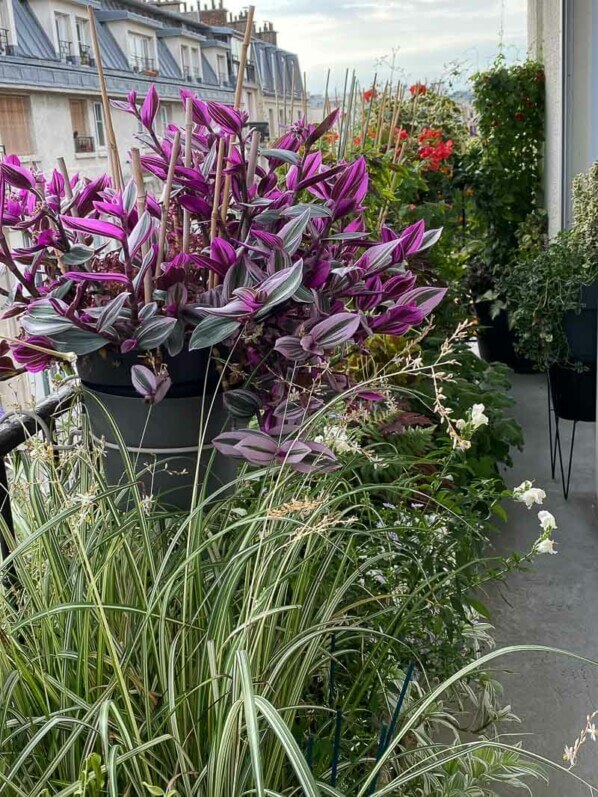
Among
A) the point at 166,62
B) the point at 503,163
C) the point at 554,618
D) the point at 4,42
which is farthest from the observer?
the point at 503,163

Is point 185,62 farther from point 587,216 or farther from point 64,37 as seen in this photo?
point 587,216

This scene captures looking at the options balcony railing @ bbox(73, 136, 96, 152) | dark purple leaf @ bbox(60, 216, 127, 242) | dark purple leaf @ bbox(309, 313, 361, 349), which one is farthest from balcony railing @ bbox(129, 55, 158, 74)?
dark purple leaf @ bbox(309, 313, 361, 349)

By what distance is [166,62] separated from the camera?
219 cm

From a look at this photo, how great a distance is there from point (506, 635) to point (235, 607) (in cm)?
139

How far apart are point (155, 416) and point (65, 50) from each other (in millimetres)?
1045

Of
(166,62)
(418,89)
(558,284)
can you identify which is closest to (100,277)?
(166,62)

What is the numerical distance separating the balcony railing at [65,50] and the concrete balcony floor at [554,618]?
1478mm

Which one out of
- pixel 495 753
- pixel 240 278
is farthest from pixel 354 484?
pixel 240 278

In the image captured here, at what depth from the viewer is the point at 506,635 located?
7.61ft

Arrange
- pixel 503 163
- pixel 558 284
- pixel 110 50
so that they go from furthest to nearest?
pixel 503 163 < pixel 558 284 < pixel 110 50

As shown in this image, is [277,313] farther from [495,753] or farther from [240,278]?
[495,753]

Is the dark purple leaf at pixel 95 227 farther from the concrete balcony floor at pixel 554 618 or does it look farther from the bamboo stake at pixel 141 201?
the concrete balcony floor at pixel 554 618

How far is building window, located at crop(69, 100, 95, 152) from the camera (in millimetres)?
1857

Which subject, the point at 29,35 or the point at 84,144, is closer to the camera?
the point at 29,35
